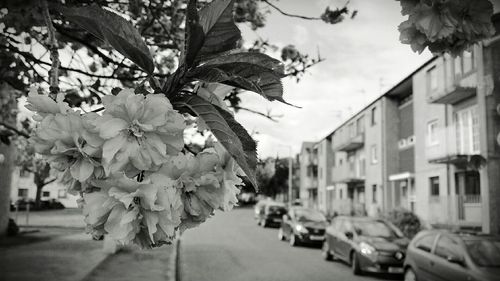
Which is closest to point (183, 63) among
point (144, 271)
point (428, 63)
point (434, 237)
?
point (434, 237)

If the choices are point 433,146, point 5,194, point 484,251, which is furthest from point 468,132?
point 5,194

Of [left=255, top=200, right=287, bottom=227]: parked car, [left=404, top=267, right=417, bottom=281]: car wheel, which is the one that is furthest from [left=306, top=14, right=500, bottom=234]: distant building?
[left=255, top=200, right=287, bottom=227]: parked car

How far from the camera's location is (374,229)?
42.5 ft

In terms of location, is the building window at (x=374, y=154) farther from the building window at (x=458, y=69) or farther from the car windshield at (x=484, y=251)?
the car windshield at (x=484, y=251)

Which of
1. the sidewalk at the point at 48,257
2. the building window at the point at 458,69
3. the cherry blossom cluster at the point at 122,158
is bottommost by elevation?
the sidewalk at the point at 48,257

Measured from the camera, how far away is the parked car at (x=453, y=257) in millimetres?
7637

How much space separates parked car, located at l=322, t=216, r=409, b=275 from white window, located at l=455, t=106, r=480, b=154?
816 centimetres

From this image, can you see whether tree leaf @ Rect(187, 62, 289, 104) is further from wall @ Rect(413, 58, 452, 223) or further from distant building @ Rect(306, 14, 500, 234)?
wall @ Rect(413, 58, 452, 223)

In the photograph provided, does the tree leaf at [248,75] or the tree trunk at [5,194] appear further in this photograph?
the tree trunk at [5,194]

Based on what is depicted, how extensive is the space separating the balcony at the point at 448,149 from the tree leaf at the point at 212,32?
65.1 ft

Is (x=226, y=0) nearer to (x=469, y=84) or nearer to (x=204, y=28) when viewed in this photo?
(x=204, y=28)

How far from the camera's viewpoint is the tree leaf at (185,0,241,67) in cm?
86

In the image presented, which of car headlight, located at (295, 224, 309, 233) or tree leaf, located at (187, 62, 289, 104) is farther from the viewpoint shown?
car headlight, located at (295, 224, 309, 233)

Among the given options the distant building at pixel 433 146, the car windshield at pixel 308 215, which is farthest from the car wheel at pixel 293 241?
the distant building at pixel 433 146
